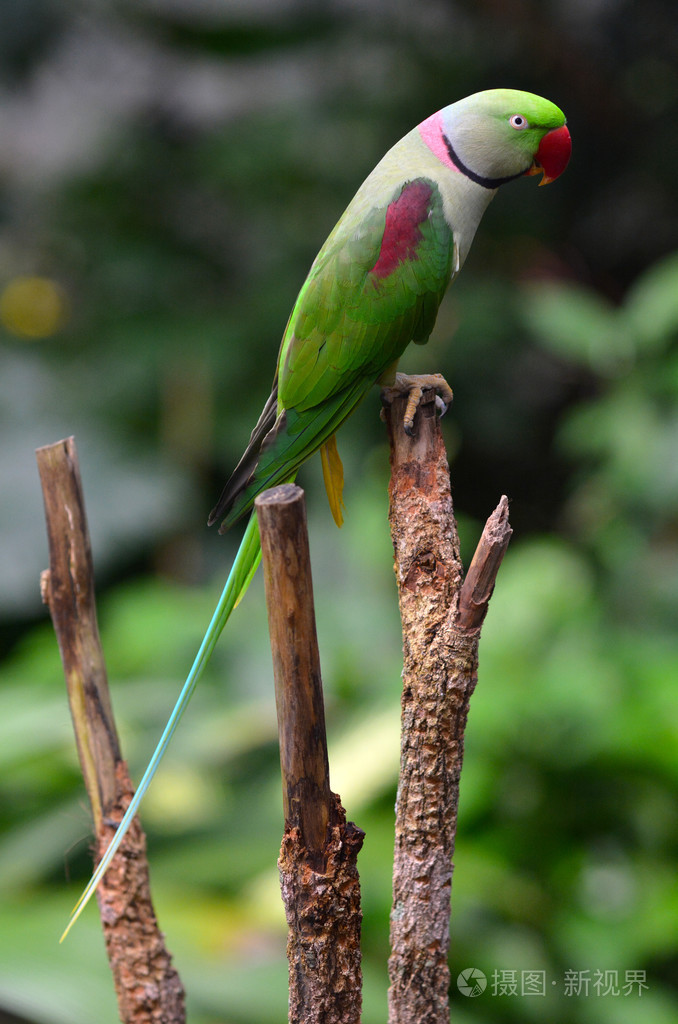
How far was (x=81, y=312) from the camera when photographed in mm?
3879

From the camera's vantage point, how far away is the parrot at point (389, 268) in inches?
43.7

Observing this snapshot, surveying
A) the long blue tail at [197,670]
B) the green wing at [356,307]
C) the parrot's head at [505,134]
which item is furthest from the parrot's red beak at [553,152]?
the long blue tail at [197,670]

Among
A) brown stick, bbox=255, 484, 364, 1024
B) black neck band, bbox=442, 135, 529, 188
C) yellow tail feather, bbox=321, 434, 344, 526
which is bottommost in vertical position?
brown stick, bbox=255, 484, 364, 1024

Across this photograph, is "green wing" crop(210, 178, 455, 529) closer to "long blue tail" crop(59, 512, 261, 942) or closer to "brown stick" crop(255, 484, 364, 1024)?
"long blue tail" crop(59, 512, 261, 942)

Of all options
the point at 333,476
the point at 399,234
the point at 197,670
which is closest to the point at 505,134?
the point at 399,234

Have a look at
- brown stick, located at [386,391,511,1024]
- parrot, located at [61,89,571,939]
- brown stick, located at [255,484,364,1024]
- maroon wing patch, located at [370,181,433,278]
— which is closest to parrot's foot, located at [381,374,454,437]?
parrot, located at [61,89,571,939]

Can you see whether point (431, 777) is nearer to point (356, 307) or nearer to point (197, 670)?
point (197, 670)

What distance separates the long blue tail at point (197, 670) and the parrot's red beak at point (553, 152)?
0.59 meters

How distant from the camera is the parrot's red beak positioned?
1.14 m

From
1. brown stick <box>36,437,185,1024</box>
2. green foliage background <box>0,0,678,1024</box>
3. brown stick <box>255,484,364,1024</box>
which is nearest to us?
brown stick <box>255,484,364,1024</box>

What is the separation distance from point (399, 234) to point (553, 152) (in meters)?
0.23

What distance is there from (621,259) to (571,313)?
4.71 feet

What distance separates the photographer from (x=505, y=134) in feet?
3.71

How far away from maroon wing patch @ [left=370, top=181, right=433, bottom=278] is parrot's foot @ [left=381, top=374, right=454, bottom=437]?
0.14 metres
